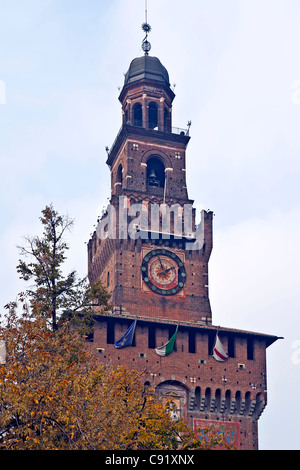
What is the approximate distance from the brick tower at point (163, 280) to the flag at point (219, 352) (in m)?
0.07

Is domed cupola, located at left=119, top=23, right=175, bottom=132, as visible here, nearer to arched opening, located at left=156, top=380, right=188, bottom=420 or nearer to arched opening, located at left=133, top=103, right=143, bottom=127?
arched opening, located at left=133, top=103, right=143, bottom=127

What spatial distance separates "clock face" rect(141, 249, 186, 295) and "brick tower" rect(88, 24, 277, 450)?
72 millimetres

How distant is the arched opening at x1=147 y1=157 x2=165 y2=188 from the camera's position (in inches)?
2721

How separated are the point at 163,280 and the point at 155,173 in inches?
377

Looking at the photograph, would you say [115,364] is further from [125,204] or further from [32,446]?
[32,446]

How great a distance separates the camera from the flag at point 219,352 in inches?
2399

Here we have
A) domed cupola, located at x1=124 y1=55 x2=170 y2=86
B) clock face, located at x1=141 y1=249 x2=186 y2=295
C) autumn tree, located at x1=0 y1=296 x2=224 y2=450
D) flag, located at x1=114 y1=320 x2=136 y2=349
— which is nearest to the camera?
autumn tree, located at x1=0 y1=296 x2=224 y2=450

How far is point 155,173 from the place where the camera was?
69875 mm

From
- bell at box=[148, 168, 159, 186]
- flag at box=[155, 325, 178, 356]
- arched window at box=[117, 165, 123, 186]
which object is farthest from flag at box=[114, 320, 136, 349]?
arched window at box=[117, 165, 123, 186]

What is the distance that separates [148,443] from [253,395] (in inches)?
854

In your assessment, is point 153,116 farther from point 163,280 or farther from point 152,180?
point 163,280

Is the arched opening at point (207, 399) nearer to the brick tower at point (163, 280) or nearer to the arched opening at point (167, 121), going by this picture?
the brick tower at point (163, 280)

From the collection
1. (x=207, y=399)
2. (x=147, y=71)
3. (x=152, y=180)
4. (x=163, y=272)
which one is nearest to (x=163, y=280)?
(x=163, y=272)
